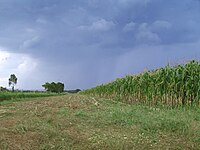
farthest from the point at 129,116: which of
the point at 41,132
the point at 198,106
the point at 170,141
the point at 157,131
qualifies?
the point at 198,106

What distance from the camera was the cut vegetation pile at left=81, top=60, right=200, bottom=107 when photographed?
1366cm

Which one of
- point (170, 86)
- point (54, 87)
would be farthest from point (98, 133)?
point (54, 87)

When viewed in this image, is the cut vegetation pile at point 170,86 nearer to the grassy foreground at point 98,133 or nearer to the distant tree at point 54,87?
the grassy foreground at point 98,133

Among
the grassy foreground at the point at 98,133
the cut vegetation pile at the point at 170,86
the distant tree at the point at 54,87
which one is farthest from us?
the distant tree at the point at 54,87

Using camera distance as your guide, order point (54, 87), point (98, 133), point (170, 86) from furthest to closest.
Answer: point (54, 87) → point (170, 86) → point (98, 133)

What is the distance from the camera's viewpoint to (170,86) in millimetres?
14328

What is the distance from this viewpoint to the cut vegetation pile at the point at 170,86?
13.7m

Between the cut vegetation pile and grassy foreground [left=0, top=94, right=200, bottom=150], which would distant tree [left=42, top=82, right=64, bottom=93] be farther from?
grassy foreground [left=0, top=94, right=200, bottom=150]

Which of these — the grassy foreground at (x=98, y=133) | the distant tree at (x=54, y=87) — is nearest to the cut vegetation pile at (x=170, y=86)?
the grassy foreground at (x=98, y=133)

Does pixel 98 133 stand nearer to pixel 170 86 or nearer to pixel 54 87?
pixel 170 86

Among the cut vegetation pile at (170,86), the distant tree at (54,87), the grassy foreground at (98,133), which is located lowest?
the grassy foreground at (98,133)

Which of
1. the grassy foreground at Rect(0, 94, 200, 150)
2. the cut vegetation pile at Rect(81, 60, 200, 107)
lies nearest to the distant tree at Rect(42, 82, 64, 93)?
the cut vegetation pile at Rect(81, 60, 200, 107)

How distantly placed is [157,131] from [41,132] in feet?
8.20

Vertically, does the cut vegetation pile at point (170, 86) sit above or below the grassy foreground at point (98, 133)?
above
